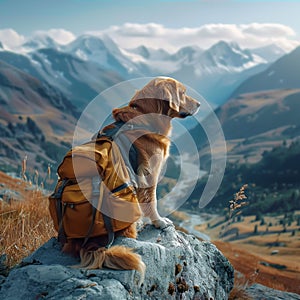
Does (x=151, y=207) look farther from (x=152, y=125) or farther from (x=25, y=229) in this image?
(x=25, y=229)

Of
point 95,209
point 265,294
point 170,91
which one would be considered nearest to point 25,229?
point 95,209

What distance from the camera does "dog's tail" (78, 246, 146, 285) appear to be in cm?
597

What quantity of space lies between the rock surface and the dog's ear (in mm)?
2269

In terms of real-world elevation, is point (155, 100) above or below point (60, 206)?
above

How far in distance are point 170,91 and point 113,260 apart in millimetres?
2980

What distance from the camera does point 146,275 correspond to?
620cm

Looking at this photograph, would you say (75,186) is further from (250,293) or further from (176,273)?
(250,293)

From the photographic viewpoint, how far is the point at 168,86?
7.14m

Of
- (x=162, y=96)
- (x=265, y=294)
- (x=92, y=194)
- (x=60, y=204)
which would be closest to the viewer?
(x=92, y=194)

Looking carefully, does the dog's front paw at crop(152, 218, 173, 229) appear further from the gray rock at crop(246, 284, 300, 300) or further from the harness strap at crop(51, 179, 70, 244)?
the gray rock at crop(246, 284, 300, 300)

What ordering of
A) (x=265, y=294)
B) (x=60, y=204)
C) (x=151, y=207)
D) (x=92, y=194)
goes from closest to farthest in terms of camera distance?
(x=92, y=194), (x=60, y=204), (x=151, y=207), (x=265, y=294)

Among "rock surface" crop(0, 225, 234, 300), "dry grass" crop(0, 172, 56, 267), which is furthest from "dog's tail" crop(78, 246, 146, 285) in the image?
"dry grass" crop(0, 172, 56, 267)

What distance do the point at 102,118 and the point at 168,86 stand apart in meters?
1.65

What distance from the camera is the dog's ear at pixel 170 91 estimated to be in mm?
7055
